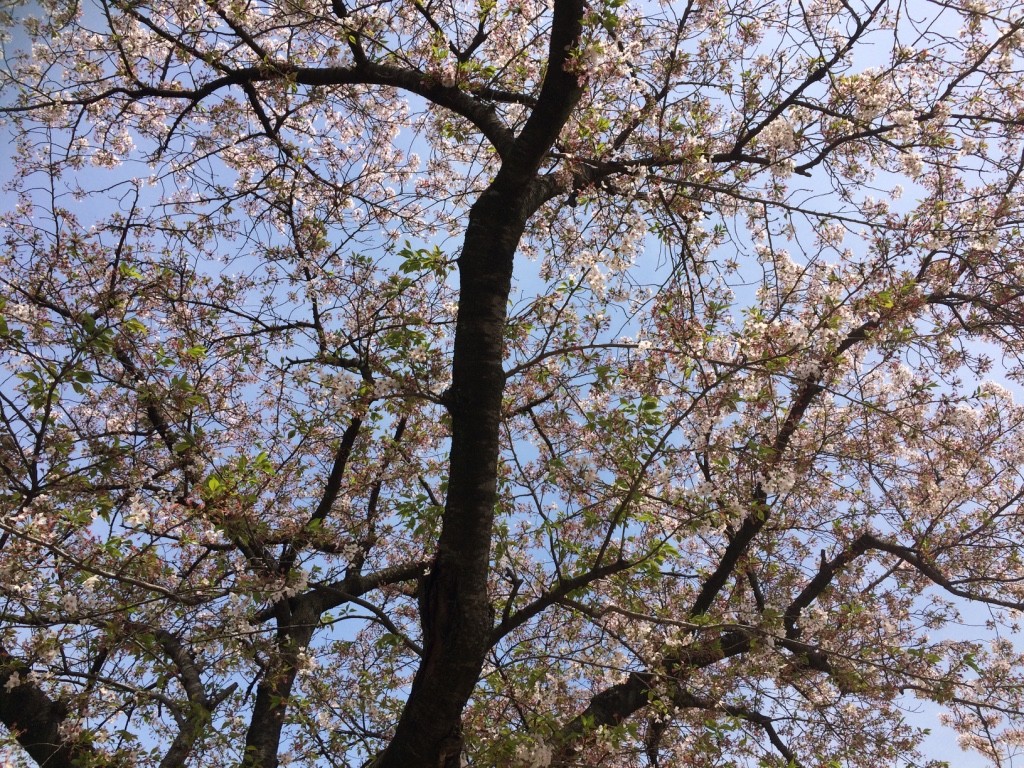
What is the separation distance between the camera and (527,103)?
5496mm

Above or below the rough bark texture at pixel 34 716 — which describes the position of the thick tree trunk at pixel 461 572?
above

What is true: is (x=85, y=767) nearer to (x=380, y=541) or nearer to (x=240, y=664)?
(x=240, y=664)

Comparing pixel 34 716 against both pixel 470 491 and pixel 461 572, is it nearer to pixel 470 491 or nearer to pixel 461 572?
pixel 461 572

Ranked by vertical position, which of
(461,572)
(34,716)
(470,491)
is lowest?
(34,716)

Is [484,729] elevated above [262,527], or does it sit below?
below

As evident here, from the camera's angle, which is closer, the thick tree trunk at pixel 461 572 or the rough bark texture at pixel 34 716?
the thick tree trunk at pixel 461 572

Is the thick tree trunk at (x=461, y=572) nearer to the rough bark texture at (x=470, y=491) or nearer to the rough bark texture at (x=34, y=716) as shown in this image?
the rough bark texture at (x=470, y=491)

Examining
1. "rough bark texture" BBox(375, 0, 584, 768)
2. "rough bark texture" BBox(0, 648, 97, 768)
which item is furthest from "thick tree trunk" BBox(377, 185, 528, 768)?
"rough bark texture" BBox(0, 648, 97, 768)

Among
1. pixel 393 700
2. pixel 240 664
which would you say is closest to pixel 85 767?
pixel 240 664

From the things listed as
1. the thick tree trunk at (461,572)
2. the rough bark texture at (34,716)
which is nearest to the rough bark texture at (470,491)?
the thick tree trunk at (461,572)

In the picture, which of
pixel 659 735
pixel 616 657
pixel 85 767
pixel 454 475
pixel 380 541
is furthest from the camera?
pixel 380 541

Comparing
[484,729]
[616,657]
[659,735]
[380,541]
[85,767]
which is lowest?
[85,767]

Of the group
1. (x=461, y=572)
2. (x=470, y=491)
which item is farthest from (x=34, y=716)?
(x=470, y=491)

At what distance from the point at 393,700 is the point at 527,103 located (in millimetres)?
4976
